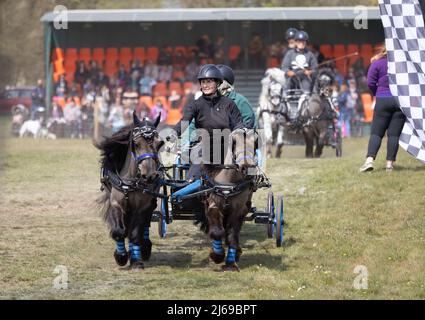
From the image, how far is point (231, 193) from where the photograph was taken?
34.8ft

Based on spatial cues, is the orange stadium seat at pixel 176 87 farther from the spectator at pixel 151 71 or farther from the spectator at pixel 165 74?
the spectator at pixel 151 71

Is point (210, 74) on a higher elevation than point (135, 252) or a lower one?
higher

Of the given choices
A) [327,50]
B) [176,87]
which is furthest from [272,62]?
[176,87]

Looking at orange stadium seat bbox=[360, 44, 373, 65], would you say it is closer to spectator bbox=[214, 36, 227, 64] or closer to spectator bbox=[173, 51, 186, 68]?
spectator bbox=[214, 36, 227, 64]

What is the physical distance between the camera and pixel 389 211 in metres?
13.5

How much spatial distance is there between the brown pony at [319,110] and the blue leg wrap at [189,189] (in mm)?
11030

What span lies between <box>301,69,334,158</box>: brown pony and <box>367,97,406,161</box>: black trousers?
5.78 meters

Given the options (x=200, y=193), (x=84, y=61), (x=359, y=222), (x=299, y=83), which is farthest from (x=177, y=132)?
(x=84, y=61)

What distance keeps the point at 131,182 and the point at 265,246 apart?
2.66m

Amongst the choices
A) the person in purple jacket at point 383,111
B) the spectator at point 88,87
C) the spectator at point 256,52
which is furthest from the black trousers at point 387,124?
the spectator at point 256,52

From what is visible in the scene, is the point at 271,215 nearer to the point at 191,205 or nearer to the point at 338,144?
the point at 191,205

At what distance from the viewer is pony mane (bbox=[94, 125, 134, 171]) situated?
11172 millimetres

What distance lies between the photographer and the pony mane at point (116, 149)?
1117 cm

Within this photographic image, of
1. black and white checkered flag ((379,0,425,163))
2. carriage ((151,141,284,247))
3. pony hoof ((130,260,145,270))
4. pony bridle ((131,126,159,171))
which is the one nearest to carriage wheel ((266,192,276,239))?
carriage ((151,141,284,247))
